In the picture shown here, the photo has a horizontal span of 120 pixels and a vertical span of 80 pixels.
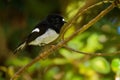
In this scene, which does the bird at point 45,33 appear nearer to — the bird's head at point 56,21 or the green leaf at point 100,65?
the bird's head at point 56,21

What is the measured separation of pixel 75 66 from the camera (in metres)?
4.01

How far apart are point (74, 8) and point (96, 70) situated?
67cm

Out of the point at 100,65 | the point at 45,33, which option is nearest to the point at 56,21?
the point at 45,33

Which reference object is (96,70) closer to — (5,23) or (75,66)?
(75,66)

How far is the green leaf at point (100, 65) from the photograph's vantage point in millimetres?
3665

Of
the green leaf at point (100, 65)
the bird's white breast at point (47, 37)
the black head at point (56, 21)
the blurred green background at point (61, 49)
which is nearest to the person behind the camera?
the bird's white breast at point (47, 37)

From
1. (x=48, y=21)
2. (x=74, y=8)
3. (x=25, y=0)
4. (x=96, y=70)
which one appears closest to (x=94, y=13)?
(x=48, y=21)

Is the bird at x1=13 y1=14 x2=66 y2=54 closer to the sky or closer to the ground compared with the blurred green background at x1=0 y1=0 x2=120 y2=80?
closer to the sky

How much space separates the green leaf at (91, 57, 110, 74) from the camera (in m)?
3.67

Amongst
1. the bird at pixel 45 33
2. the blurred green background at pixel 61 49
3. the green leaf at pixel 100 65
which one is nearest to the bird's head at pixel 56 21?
the bird at pixel 45 33

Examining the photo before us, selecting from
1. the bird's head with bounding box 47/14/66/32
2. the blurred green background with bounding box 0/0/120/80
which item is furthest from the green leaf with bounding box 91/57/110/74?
the bird's head with bounding box 47/14/66/32

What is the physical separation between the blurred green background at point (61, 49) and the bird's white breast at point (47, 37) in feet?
1.46

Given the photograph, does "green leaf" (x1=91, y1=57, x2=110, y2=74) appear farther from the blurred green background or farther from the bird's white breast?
the bird's white breast

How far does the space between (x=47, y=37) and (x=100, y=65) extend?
0.95 metres
